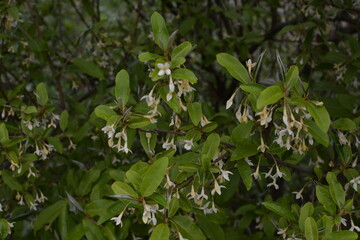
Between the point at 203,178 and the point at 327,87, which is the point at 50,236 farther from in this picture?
the point at 327,87

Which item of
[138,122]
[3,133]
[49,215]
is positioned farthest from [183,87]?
[49,215]

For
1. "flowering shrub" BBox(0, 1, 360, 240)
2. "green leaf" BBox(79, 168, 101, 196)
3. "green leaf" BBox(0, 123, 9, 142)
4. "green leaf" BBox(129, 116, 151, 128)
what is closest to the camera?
"flowering shrub" BBox(0, 1, 360, 240)

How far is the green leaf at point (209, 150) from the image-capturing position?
1.51 m

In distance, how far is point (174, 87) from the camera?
4.85ft

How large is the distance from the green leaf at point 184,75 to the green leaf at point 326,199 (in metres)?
0.52

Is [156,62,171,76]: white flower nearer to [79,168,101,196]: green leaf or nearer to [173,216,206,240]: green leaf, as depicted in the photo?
[173,216,206,240]: green leaf

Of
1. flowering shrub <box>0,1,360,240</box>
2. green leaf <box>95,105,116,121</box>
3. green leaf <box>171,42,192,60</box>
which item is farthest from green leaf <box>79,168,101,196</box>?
green leaf <box>171,42,192,60</box>

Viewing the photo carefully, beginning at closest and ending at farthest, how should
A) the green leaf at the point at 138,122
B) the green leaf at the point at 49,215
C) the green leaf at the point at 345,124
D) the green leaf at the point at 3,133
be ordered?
the green leaf at the point at 138,122 < the green leaf at the point at 345,124 < the green leaf at the point at 3,133 < the green leaf at the point at 49,215

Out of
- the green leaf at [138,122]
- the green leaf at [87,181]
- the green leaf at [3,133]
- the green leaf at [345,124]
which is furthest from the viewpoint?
the green leaf at [87,181]

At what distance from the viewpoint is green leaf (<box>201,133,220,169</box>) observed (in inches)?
59.6

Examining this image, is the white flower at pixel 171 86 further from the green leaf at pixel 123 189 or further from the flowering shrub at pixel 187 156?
the green leaf at pixel 123 189

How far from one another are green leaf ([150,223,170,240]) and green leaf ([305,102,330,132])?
53cm

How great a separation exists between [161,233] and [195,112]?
406 millimetres

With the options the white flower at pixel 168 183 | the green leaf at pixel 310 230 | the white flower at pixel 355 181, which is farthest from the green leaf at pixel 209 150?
the white flower at pixel 355 181
